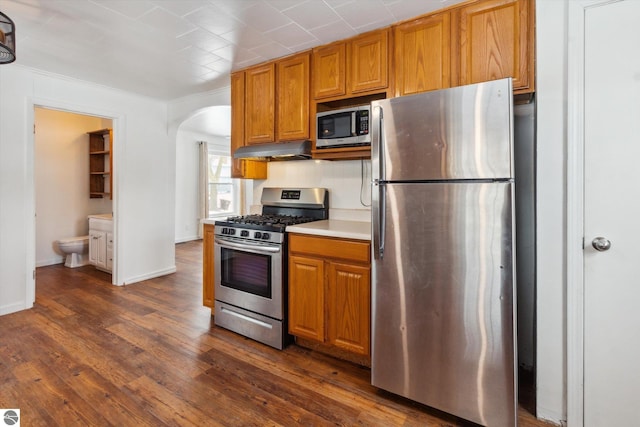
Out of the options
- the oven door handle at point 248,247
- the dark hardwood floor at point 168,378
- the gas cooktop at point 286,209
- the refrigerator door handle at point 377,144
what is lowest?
the dark hardwood floor at point 168,378

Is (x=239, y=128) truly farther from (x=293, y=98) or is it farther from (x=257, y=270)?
(x=257, y=270)

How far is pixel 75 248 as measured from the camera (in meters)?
4.77

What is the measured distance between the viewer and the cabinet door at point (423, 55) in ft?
6.63

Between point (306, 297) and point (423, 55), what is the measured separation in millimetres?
1879

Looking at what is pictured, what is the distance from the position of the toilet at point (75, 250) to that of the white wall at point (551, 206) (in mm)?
A: 5777

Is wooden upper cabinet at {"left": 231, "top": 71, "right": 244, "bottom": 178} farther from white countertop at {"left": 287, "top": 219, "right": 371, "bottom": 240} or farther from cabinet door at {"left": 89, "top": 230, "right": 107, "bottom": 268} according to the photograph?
cabinet door at {"left": 89, "top": 230, "right": 107, "bottom": 268}

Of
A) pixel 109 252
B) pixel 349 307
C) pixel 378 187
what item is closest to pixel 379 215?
pixel 378 187

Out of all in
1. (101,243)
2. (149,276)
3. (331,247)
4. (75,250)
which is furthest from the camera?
(75,250)

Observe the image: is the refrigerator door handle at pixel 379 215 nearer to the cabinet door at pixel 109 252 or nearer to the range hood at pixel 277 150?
the range hood at pixel 277 150

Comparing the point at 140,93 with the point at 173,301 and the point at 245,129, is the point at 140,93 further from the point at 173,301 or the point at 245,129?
the point at 173,301

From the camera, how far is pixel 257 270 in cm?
255

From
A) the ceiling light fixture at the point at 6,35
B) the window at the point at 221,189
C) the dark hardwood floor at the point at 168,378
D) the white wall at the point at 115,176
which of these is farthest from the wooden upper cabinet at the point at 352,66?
the window at the point at 221,189

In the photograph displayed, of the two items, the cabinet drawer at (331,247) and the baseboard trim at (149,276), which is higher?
the cabinet drawer at (331,247)

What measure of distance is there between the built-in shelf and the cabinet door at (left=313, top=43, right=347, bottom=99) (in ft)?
14.4
